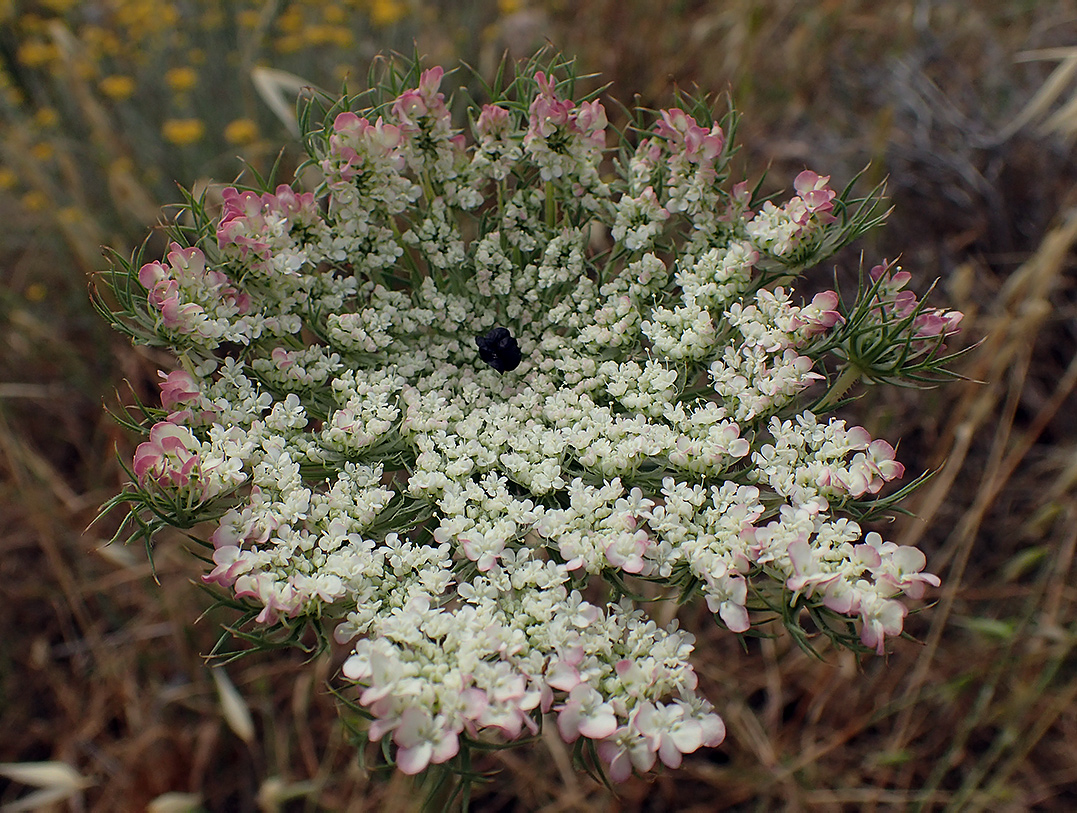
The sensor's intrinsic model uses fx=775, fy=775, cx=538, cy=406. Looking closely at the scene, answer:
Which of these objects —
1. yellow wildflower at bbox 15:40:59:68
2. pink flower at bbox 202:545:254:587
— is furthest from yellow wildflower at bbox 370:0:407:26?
pink flower at bbox 202:545:254:587

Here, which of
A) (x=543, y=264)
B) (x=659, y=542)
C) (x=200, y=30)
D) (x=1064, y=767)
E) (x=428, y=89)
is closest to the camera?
(x=659, y=542)

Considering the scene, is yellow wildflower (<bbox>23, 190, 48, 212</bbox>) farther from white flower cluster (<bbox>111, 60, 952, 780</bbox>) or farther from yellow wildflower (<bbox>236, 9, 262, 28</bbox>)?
white flower cluster (<bbox>111, 60, 952, 780</bbox>)

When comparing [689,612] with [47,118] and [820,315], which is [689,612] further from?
[47,118]

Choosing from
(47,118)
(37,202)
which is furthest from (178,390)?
(47,118)

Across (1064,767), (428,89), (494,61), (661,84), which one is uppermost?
(428,89)

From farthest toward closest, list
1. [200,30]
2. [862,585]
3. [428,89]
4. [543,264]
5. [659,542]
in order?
[200,30] → [543,264] → [428,89] → [659,542] → [862,585]

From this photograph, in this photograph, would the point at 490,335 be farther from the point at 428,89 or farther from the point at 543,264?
the point at 428,89

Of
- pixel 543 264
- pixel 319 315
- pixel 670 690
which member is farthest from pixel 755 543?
pixel 319 315
